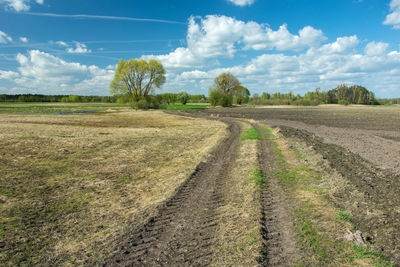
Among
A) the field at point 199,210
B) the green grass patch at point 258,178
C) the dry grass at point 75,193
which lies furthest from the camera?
the green grass patch at point 258,178

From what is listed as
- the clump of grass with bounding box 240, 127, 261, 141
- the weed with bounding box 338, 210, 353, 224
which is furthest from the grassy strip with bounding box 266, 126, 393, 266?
the clump of grass with bounding box 240, 127, 261, 141

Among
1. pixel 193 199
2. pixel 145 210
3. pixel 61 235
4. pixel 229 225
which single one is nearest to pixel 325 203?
pixel 229 225

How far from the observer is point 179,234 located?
4785mm

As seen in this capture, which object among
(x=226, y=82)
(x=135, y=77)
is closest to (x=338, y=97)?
(x=226, y=82)

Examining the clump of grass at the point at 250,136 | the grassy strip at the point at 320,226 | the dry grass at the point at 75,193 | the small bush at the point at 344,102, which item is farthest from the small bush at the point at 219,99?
the grassy strip at the point at 320,226

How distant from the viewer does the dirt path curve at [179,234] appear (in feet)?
13.3

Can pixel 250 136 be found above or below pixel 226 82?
below

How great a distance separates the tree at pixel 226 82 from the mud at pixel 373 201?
101 meters

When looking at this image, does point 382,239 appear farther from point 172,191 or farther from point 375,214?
point 172,191

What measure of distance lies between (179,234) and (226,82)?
355ft

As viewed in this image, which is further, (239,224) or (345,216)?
(345,216)

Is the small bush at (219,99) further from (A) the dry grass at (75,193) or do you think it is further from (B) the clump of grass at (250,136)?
(A) the dry grass at (75,193)

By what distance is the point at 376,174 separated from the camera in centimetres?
890

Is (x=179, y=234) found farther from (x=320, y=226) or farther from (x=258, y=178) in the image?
(x=258, y=178)
